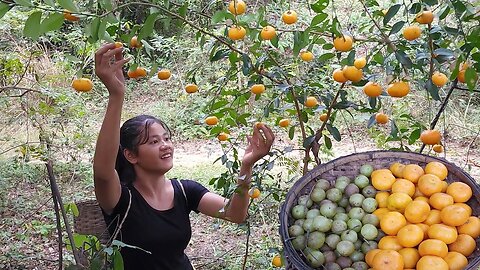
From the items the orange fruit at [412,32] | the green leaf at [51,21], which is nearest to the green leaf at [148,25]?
the green leaf at [51,21]

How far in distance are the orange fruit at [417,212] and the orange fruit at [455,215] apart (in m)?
0.04

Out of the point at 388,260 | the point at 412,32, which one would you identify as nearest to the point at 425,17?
the point at 412,32

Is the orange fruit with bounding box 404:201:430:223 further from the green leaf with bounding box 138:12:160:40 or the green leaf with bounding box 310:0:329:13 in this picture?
the green leaf with bounding box 138:12:160:40

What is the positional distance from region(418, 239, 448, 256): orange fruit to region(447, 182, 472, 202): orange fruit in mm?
108

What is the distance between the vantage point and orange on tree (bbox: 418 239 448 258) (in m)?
1.02

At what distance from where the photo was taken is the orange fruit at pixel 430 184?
1.12 m

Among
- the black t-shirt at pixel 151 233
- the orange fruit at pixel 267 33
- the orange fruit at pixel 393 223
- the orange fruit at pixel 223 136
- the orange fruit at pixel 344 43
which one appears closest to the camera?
the orange fruit at pixel 393 223

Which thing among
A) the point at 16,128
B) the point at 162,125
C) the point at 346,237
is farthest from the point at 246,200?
the point at 16,128

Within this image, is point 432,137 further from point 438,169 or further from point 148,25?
point 148,25

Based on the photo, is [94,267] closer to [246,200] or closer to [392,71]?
[246,200]

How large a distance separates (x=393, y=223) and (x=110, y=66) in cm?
61

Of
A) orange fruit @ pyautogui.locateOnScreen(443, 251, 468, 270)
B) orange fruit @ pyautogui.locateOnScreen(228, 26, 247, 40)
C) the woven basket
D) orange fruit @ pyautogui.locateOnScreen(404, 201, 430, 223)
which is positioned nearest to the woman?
the woven basket

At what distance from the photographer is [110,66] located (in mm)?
1033

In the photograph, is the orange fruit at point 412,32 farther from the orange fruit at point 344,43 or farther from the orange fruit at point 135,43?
the orange fruit at point 135,43
